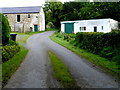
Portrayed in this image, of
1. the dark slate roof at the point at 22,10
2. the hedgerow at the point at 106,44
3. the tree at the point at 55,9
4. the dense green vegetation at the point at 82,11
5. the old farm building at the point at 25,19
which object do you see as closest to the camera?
the hedgerow at the point at 106,44

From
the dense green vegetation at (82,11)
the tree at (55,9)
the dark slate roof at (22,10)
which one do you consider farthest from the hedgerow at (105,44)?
the tree at (55,9)

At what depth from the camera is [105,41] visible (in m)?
13.6

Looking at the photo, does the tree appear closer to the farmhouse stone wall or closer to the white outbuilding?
the farmhouse stone wall

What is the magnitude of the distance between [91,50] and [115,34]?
3412 mm

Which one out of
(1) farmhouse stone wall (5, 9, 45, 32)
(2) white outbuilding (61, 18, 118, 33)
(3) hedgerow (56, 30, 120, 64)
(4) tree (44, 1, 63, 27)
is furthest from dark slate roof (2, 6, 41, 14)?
(3) hedgerow (56, 30, 120, 64)

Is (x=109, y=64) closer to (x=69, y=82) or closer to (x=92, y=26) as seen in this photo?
(x=69, y=82)

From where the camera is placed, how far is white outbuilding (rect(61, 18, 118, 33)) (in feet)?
101

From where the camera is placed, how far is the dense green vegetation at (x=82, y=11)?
1555 inches

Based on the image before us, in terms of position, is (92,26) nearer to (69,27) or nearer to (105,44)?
(69,27)

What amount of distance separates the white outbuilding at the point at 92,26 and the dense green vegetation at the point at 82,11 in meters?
4.45

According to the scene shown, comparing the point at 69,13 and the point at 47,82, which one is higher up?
the point at 69,13

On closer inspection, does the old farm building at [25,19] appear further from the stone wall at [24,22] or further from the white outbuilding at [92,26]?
the white outbuilding at [92,26]

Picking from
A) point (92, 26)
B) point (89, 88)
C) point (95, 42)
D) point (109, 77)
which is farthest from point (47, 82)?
point (92, 26)

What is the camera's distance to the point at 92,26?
33094mm
